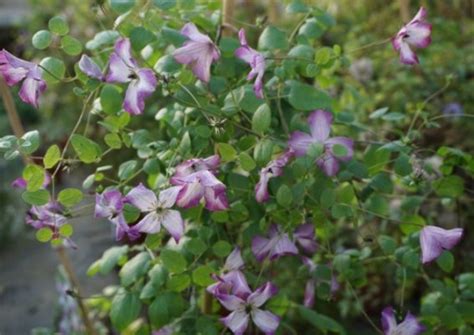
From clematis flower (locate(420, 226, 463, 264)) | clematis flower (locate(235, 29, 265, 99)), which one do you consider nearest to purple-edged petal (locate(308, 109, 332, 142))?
clematis flower (locate(235, 29, 265, 99))

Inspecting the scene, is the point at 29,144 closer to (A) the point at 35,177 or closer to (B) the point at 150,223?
(A) the point at 35,177

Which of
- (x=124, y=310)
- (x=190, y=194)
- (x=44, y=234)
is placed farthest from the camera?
(x=124, y=310)

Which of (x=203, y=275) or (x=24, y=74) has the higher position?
(x=24, y=74)

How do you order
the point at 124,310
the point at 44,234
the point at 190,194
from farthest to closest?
the point at 124,310 → the point at 44,234 → the point at 190,194

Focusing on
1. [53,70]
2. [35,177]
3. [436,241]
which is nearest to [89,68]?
[53,70]

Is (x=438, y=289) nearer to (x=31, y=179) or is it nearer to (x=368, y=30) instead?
(x=31, y=179)

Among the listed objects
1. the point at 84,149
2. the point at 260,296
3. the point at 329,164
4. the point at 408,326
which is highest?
the point at 84,149

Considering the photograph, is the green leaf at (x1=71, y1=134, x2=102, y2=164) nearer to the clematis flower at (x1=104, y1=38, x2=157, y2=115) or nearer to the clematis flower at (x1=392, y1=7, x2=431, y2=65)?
the clematis flower at (x1=104, y1=38, x2=157, y2=115)
